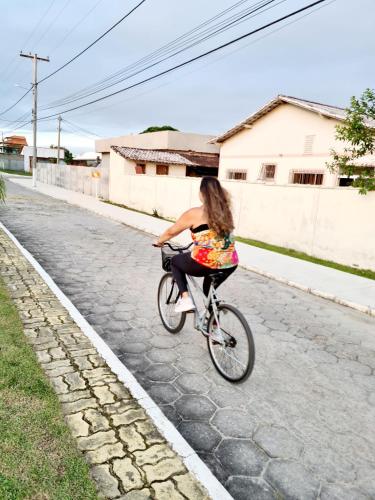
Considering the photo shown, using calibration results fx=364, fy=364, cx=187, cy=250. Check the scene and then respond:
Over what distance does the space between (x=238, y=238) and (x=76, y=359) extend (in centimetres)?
979

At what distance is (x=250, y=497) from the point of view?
242 cm

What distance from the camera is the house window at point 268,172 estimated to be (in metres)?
20.0

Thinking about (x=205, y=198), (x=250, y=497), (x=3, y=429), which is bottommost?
(x=250, y=497)

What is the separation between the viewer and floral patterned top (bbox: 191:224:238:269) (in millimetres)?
3783

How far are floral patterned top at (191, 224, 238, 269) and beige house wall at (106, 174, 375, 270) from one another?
682cm

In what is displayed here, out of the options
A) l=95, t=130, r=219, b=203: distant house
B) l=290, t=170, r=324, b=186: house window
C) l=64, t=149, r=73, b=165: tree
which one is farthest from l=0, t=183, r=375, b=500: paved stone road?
l=64, t=149, r=73, b=165: tree

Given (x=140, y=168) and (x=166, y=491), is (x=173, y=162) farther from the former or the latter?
(x=166, y=491)

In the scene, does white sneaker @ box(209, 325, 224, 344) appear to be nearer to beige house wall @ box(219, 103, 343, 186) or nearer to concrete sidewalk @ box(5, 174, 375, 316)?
concrete sidewalk @ box(5, 174, 375, 316)

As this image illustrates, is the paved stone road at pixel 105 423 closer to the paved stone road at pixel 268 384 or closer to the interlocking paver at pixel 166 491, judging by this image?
the interlocking paver at pixel 166 491

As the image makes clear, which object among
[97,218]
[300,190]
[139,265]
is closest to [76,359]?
[139,265]

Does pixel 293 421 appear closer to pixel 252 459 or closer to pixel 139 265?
pixel 252 459

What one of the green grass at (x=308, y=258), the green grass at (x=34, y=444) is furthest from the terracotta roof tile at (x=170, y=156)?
the green grass at (x=34, y=444)

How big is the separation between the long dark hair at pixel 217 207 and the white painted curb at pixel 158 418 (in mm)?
1721

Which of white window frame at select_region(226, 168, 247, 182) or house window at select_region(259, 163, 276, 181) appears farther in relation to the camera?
white window frame at select_region(226, 168, 247, 182)
